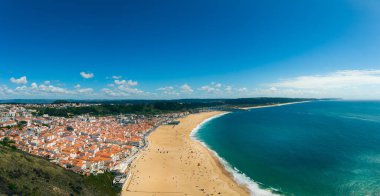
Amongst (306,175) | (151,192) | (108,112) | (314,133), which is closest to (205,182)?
(151,192)

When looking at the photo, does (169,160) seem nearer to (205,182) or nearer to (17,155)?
(205,182)

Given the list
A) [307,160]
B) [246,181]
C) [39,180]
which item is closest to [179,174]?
[246,181]

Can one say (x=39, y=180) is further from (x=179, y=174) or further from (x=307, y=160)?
(x=307, y=160)

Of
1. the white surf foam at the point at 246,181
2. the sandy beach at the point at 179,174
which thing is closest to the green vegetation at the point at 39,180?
the sandy beach at the point at 179,174

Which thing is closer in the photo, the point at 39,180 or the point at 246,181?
the point at 39,180

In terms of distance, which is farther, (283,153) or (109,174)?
(283,153)

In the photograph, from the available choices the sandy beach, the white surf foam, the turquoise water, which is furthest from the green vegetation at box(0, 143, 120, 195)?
the turquoise water
